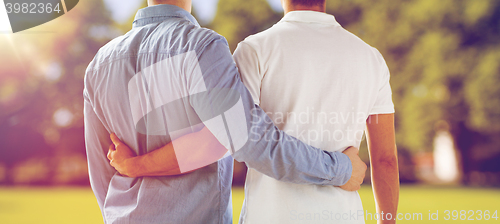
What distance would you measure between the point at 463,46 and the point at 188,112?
9.61 metres

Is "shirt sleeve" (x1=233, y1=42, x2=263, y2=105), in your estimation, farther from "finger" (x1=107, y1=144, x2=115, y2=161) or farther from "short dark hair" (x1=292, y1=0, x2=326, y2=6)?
"finger" (x1=107, y1=144, x2=115, y2=161)

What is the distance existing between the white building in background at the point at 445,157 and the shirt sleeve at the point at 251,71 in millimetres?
8525

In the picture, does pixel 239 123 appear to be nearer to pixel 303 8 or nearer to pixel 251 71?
pixel 251 71

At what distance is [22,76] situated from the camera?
29.7 feet

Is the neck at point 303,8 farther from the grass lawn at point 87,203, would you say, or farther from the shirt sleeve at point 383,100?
the grass lawn at point 87,203

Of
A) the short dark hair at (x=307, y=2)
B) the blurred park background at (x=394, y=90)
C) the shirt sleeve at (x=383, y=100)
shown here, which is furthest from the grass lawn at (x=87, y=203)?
the short dark hair at (x=307, y=2)

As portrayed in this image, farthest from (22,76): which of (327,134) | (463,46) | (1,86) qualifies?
(463,46)

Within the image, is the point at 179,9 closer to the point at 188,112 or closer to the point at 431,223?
the point at 188,112

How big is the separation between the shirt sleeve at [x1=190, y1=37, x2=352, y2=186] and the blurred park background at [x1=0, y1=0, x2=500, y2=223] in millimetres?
7364

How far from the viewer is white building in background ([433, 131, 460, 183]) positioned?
852cm

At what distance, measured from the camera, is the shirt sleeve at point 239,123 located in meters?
0.98

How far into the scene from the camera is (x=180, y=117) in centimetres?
110

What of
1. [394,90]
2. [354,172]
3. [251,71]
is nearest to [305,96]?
[251,71]

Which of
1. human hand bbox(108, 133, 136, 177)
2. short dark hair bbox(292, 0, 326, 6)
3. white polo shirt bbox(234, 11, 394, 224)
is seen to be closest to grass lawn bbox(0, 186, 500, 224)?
white polo shirt bbox(234, 11, 394, 224)
